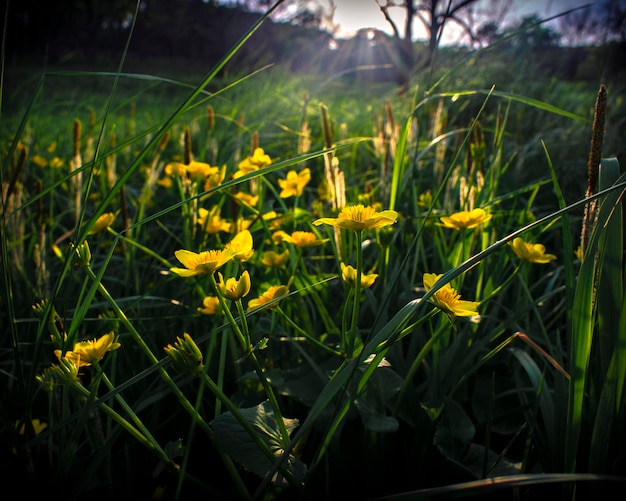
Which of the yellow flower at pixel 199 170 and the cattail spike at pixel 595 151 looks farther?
the yellow flower at pixel 199 170

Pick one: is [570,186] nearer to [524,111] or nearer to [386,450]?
[524,111]

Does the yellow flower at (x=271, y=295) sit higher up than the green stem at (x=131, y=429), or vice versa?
the yellow flower at (x=271, y=295)

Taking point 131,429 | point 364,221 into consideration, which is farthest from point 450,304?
point 131,429

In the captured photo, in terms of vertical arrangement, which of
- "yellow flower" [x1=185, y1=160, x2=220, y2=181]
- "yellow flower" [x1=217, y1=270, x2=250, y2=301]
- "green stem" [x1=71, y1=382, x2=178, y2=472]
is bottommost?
"green stem" [x1=71, y1=382, x2=178, y2=472]

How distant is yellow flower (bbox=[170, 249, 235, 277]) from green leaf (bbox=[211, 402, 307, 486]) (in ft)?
0.59

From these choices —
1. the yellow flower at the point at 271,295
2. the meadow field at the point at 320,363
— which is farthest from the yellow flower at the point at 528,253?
the yellow flower at the point at 271,295

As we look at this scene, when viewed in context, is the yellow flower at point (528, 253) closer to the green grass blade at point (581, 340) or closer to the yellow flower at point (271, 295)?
the green grass blade at point (581, 340)

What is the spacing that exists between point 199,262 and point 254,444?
0.22m

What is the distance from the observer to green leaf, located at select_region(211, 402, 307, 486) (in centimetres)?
52

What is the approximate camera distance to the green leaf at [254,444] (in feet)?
1.72

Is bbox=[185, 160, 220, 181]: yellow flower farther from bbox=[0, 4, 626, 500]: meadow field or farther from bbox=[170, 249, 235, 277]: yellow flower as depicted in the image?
bbox=[170, 249, 235, 277]: yellow flower

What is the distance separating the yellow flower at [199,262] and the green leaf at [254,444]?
18cm

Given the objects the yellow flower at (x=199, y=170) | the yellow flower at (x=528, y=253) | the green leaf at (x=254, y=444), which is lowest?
the green leaf at (x=254, y=444)

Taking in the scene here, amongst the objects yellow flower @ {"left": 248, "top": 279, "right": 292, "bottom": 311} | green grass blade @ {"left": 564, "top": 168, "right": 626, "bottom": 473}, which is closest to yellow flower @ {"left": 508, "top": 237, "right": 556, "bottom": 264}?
green grass blade @ {"left": 564, "top": 168, "right": 626, "bottom": 473}
